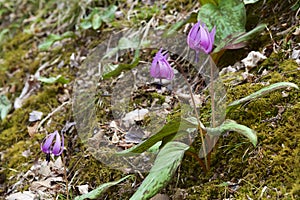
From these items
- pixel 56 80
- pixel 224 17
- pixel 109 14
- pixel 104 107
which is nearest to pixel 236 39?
pixel 224 17

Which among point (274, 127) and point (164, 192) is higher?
point (274, 127)

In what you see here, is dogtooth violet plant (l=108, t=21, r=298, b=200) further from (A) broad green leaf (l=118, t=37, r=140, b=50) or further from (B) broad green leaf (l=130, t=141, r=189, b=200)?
(A) broad green leaf (l=118, t=37, r=140, b=50)

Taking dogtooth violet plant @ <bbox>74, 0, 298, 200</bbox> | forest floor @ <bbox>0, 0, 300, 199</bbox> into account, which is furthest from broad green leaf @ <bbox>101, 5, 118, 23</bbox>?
dogtooth violet plant @ <bbox>74, 0, 298, 200</bbox>

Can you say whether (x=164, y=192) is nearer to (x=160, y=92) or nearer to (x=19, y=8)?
(x=160, y=92)

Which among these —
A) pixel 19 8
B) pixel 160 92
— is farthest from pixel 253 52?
pixel 19 8

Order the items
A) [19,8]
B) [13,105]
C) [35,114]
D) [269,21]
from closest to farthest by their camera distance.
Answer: [269,21]
[35,114]
[13,105]
[19,8]

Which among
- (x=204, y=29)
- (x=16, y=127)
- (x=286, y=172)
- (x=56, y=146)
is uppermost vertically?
(x=204, y=29)

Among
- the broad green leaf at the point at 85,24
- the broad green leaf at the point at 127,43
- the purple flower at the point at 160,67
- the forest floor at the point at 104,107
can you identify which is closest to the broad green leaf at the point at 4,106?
the forest floor at the point at 104,107
